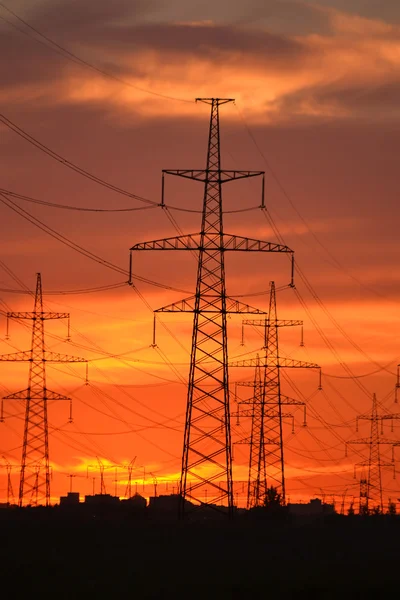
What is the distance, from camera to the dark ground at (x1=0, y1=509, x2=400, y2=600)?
53.0 metres

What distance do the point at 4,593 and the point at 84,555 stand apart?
1516 centimetres

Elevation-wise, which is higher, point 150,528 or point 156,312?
point 156,312

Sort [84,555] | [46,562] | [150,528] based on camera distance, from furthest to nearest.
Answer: [150,528], [84,555], [46,562]

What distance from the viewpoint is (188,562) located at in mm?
63406

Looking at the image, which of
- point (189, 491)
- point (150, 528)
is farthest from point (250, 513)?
point (189, 491)

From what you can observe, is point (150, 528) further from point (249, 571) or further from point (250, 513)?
point (250, 513)

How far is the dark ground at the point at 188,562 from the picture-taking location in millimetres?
53000

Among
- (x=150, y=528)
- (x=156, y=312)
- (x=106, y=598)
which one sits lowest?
(x=106, y=598)

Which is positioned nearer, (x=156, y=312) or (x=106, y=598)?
(x=106, y=598)

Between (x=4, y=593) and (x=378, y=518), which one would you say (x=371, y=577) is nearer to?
(x=4, y=593)

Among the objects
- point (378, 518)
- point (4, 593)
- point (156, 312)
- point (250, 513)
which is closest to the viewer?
point (4, 593)

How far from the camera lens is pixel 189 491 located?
252 ft

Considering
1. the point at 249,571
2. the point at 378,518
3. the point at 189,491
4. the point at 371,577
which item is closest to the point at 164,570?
the point at 249,571

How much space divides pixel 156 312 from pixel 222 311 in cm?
395
